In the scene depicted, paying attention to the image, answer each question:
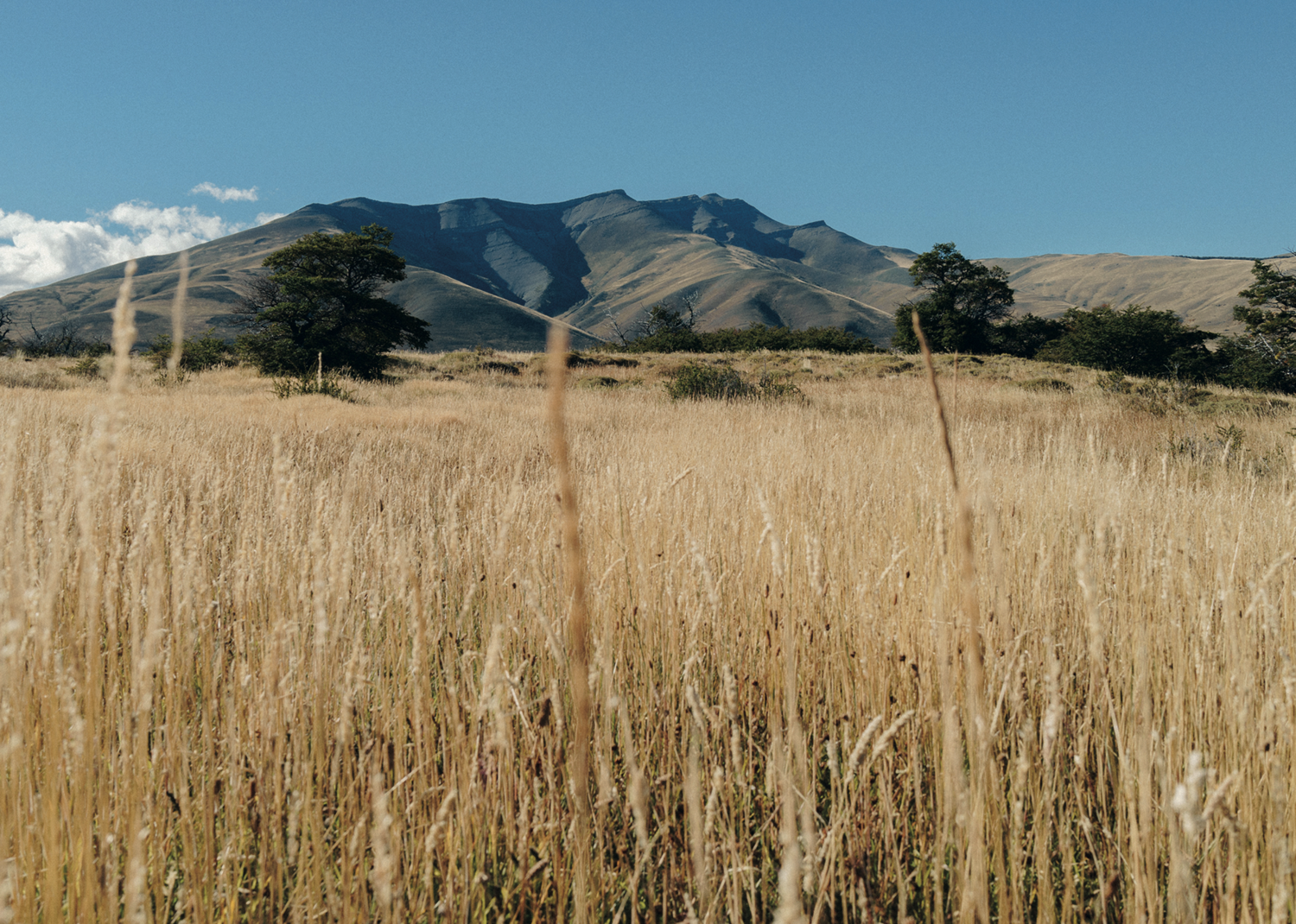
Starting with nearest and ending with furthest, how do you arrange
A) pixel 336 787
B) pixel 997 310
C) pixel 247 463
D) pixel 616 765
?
pixel 336 787 → pixel 616 765 → pixel 247 463 → pixel 997 310

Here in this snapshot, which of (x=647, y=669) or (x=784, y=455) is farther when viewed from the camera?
(x=784, y=455)

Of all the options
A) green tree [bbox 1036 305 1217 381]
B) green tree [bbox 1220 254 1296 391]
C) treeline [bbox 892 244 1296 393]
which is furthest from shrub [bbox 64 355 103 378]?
green tree [bbox 1220 254 1296 391]

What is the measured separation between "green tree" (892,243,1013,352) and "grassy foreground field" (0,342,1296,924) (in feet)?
140

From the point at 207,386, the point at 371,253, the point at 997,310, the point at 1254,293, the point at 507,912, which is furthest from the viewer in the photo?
the point at 997,310

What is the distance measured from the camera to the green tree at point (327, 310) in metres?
19.8

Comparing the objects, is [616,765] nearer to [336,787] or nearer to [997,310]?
[336,787]

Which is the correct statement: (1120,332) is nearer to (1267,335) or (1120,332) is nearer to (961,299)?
(1267,335)

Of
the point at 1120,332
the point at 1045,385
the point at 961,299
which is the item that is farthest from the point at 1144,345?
the point at 1045,385

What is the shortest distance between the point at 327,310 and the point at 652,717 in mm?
22599

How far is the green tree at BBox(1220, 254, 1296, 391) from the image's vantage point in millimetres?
26234

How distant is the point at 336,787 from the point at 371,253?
23.4m

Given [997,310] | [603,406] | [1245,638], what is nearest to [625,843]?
[1245,638]

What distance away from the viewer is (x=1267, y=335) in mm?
26891

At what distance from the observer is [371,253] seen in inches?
872
